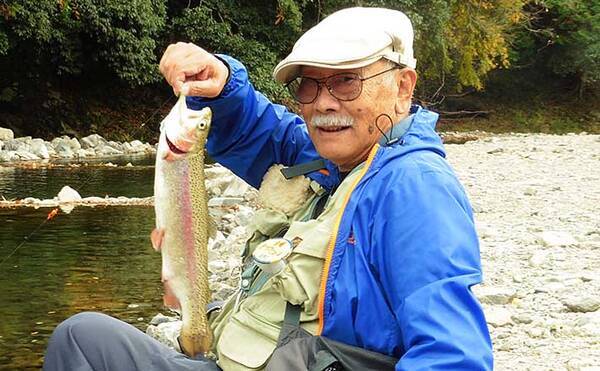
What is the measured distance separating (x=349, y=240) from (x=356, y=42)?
62 cm

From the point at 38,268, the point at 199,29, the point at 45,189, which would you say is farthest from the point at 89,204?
the point at 199,29

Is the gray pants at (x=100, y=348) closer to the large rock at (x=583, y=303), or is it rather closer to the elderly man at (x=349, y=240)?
the elderly man at (x=349, y=240)

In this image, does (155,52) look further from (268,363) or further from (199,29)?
(268,363)

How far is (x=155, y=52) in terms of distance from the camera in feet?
82.8

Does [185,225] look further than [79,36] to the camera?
No

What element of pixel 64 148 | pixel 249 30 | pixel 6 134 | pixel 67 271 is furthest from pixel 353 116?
pixel 249 30

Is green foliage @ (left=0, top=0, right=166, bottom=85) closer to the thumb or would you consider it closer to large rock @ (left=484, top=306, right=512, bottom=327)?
large rock @ (left=484, top=306, right=512, bottom=327)

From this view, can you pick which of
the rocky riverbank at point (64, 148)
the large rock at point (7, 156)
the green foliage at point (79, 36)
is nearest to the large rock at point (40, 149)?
the rocky riverbank at point (64, 148)

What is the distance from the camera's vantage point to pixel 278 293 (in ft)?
8.54

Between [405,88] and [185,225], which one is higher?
[405,88]

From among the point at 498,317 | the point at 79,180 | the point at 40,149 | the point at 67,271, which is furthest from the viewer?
the point at 40,149

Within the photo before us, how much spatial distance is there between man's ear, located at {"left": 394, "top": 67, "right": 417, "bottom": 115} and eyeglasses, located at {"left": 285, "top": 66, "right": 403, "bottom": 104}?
0.04 metres

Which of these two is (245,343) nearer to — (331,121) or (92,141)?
(331,121)

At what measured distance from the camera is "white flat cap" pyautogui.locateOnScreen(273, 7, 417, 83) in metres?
2.61
